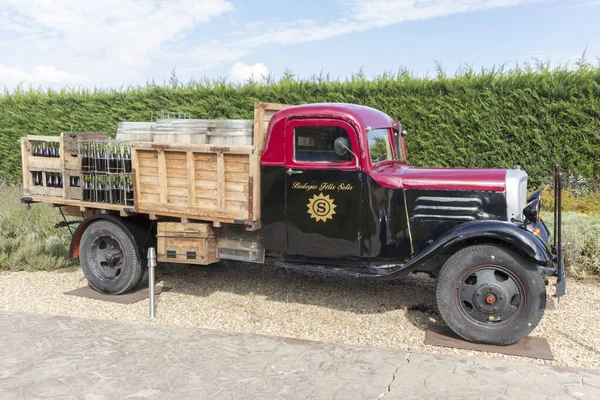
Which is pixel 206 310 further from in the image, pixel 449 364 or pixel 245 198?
pixel 449 364

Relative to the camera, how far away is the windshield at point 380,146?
507 cm

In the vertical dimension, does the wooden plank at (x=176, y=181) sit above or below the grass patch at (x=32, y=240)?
above

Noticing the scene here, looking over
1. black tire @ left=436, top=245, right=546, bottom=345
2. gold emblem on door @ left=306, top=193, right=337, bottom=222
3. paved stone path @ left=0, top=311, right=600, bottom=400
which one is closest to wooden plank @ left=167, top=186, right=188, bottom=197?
gold emblem on door @ left=306, top=193, right=337, bottom=222

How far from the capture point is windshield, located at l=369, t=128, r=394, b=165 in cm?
507

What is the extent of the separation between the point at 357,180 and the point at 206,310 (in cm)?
219

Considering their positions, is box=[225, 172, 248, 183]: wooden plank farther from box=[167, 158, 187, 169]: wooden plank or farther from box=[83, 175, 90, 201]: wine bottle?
box=[83, 175, 90, 201]: wine bottle

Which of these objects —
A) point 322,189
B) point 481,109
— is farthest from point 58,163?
point 481,109

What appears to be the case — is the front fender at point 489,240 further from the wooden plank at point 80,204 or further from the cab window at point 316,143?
the wooden plank at point 80,204

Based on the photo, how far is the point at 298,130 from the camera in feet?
16.7

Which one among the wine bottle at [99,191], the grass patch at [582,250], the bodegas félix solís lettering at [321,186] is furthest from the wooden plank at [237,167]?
the grass patch at [582,250]

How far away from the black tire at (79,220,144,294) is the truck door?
2055 mm

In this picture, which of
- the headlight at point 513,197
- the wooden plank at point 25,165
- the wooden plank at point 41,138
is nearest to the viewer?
the headlight at point 513,197

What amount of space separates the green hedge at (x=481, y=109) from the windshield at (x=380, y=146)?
208 inches

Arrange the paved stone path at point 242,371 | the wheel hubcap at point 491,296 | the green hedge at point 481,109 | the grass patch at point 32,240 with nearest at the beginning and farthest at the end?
the paved stone path at point 242,371, the wheel hubcap at point 491,296, the grass patch at point 32,240, the green hedge at point 481,109
